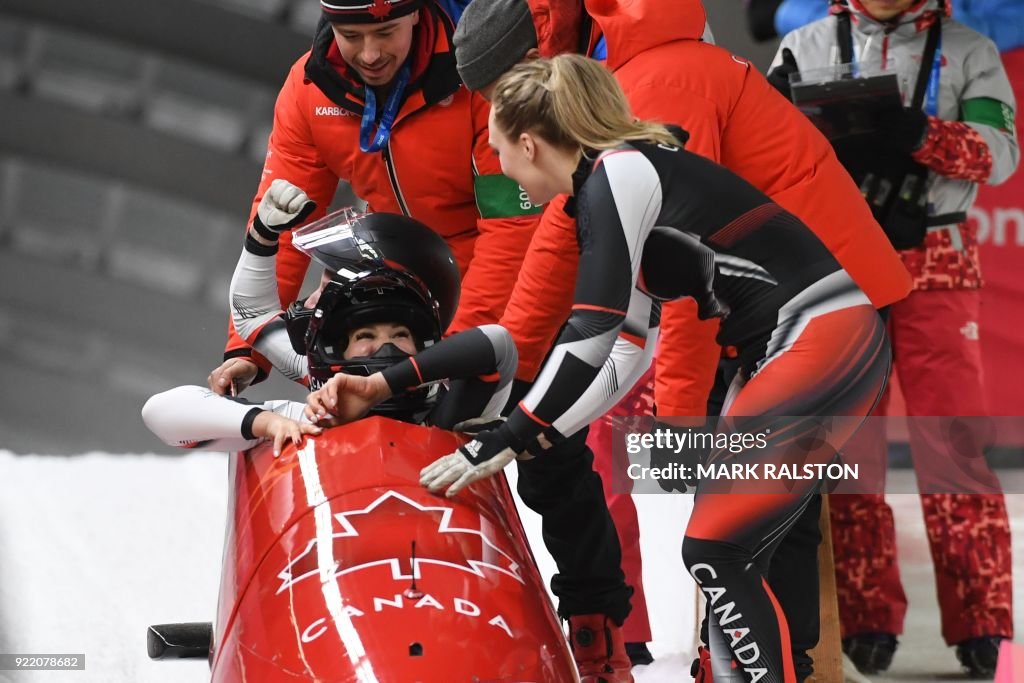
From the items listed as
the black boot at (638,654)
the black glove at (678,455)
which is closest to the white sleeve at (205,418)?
the black glove at (678,455)

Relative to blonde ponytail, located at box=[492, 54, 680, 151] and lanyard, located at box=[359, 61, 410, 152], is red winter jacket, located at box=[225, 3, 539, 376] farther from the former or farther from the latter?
blonde ponytail, located at box=[492, 54, 680, 151]

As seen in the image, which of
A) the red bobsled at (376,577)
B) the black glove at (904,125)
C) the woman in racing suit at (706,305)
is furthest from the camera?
the black glove at (904,125)

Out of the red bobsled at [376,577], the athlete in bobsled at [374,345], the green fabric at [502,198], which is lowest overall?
the red bobsled at [376,577]

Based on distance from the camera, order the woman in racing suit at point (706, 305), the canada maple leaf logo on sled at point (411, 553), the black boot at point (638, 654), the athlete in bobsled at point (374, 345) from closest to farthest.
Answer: the canada maple leaf logo on sled at point (411, 553) → the woman in racing suit at point (706, 305) → the athlete in bobsled at point (374, 345) → the black boot at point (638, 654)

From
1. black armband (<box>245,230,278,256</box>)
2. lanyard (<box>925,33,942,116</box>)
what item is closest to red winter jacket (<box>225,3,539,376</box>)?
black armband (<box>245,230,278,256</box>)

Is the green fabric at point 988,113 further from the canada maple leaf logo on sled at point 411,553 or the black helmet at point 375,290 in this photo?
the canada maple leaf logo on sled at point 411,553

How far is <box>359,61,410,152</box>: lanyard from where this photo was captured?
3434mm

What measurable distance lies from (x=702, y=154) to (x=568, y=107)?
0.49m

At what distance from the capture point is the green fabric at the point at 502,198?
340 centimetres

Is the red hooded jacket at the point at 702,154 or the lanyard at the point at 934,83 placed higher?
the lanyard at the point at 934,83

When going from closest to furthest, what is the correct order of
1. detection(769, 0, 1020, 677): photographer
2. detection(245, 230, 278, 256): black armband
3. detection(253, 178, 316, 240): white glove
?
detection(253, 178, 316, 240): white glove < detection(245, 230, 278, 256): black armband < detection(769, 0, 1020, 677): photographer

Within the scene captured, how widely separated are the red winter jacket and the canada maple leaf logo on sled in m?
0.93

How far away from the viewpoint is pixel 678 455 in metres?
2.96

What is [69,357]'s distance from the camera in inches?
229
